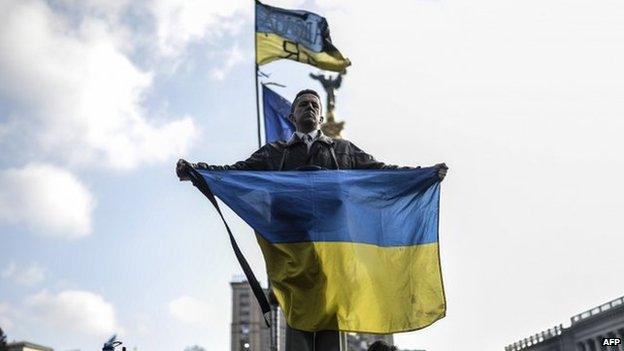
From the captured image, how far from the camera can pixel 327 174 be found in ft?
15.3

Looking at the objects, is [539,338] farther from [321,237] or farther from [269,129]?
[321,237]

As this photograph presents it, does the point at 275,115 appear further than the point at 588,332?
No

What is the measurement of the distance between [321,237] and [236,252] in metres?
0.69

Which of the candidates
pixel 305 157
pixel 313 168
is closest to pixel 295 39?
pixel 305 157

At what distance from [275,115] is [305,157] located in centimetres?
1078

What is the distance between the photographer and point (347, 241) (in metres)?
4.41

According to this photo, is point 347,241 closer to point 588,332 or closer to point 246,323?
point 588,332

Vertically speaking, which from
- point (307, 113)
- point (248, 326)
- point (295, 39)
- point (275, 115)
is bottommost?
point (307, 113)

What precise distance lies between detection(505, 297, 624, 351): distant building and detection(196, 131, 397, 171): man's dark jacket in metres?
63.4

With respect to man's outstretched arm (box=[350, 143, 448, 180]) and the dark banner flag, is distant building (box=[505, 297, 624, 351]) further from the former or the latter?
man's outstretched arm (box=[350, 143, 448, 180])

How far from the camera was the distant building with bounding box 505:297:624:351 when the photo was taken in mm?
59966

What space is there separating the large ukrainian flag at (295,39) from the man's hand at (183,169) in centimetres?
1158

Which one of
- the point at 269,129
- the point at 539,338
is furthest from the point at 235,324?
the point at 269,129

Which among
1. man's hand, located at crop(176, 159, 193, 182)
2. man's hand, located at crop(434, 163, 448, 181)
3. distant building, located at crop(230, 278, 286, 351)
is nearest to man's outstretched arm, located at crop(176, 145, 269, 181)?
man's hand, located at crop(176, 159, 193, 182)
